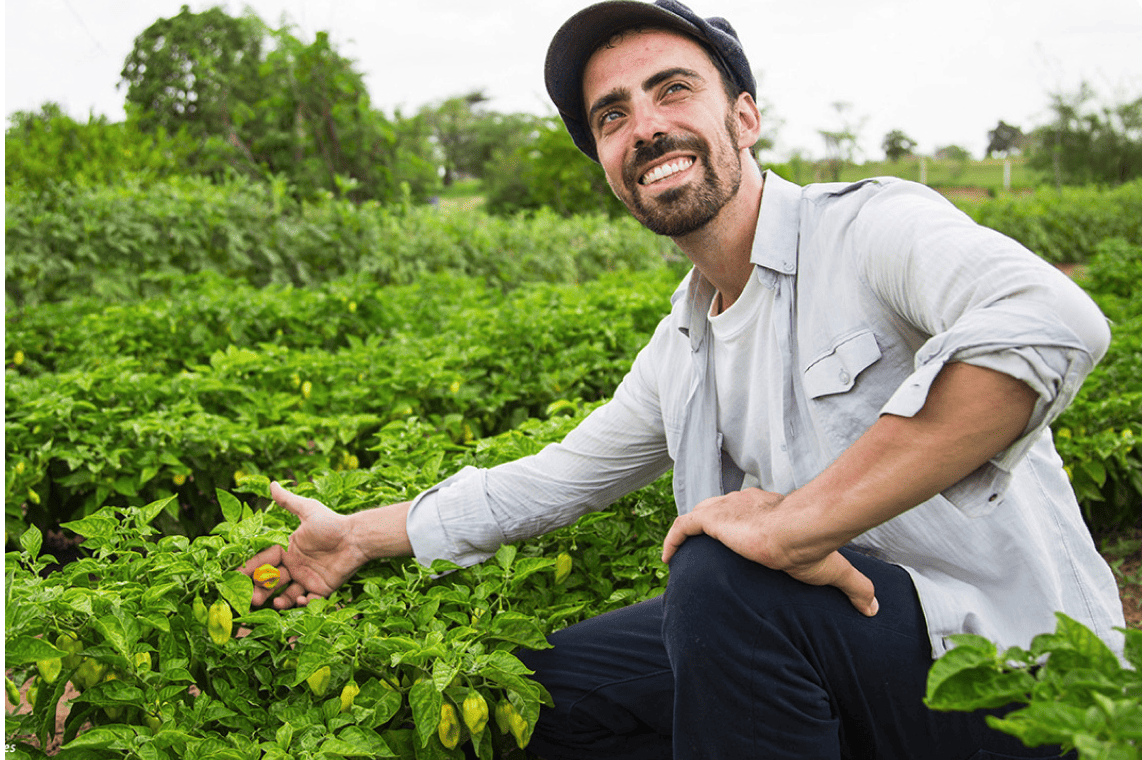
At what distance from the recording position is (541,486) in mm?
1843

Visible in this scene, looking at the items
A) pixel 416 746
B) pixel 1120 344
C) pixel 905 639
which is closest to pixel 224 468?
pixel 416 746

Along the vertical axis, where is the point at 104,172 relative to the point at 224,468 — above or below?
above

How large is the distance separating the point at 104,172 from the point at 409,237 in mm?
4375

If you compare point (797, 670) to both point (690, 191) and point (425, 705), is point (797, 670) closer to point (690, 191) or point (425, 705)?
point (425, 705)

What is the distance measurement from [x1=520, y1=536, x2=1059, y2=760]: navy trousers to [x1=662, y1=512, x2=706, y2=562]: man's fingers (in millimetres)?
16

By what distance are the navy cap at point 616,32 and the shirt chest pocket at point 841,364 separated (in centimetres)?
67

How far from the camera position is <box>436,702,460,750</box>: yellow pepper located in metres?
1.48

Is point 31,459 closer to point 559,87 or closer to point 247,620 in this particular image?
point 247,620

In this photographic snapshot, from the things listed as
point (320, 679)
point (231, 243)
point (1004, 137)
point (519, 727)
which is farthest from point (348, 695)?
point (1004, 137)

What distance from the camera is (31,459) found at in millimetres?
2596

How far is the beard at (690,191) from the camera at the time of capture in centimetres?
167

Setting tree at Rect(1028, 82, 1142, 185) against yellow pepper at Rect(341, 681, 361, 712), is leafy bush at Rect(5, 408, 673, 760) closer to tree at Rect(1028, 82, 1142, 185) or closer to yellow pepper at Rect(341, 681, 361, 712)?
yellow pepper at Rect(341, 681, 361, 712)

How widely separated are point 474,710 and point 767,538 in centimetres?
58

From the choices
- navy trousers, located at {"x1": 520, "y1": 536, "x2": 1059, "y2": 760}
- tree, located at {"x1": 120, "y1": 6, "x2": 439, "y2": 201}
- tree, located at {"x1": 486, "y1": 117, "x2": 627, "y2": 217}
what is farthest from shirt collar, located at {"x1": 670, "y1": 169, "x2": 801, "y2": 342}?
tree, located at {"x1": 486, "y1": 117, "x2": 627, "y2": 217}
